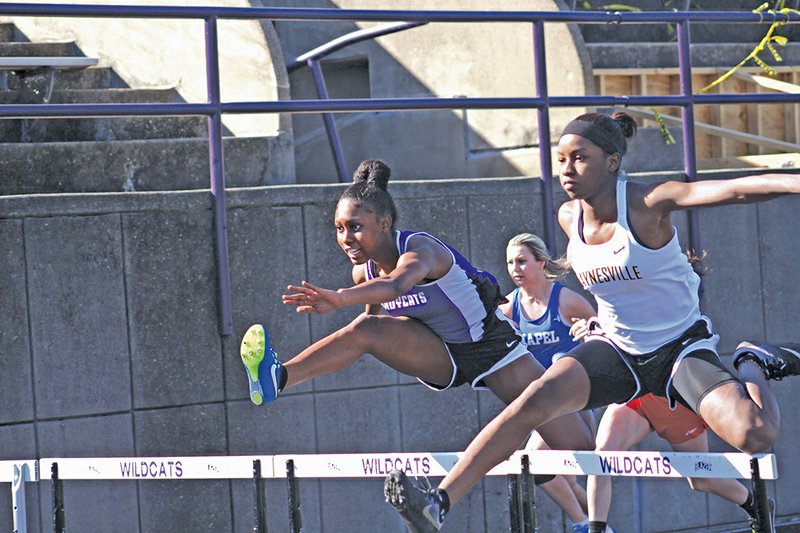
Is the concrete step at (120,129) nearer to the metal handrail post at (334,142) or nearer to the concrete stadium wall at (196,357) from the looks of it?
the metal handrail post at (334,142)

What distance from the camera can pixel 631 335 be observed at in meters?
6.38

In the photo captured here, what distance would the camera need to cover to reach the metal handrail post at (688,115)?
8.53 m

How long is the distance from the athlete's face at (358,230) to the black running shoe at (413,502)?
143 cm

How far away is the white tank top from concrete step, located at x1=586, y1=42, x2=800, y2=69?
6.03 metres

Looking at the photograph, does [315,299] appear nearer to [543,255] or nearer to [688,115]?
[543,255]

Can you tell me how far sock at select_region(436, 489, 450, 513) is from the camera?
5672mm

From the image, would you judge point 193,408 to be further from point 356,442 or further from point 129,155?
point 129,155

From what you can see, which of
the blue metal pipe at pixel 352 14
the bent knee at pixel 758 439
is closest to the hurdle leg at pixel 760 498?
the bent knee at pixel 758 439

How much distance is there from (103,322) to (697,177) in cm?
382

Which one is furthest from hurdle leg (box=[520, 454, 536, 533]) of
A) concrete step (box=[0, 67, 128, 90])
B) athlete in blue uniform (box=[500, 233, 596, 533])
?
concrete step (box=[0, 67, 128, 90])

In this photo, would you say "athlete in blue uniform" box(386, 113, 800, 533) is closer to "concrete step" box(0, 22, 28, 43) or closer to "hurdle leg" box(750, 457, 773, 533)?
"hurdle leg" box(750, 457, 773, 533)

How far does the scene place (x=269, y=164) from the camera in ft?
29.2

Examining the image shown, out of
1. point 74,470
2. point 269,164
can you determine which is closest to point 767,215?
point 269,164

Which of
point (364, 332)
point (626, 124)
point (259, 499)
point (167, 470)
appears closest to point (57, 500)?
point (167, 470)
